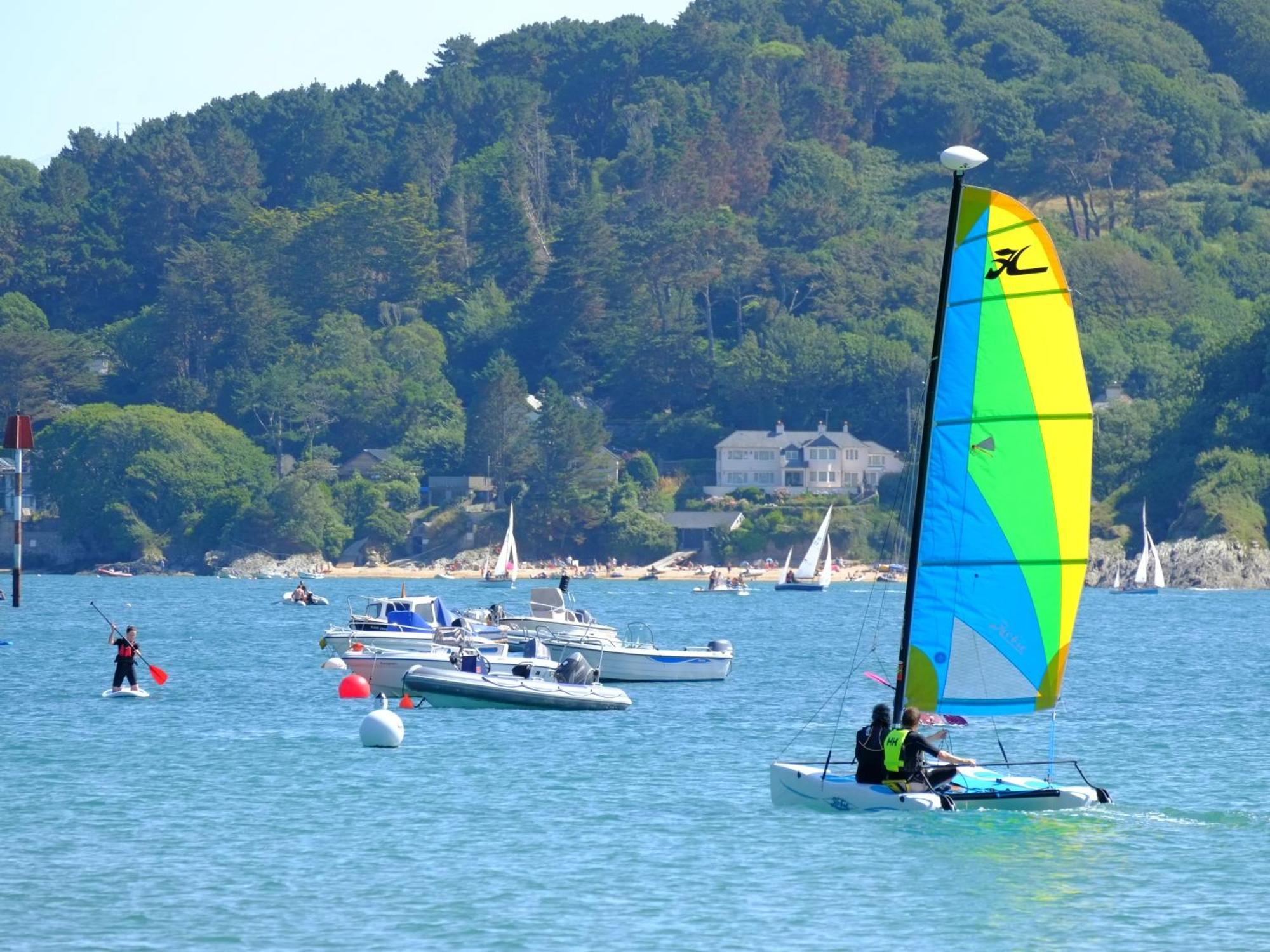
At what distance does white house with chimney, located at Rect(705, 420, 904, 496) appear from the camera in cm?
16575

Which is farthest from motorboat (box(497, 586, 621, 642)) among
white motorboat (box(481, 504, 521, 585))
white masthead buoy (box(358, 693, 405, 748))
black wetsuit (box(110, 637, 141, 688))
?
white motorboat (box(481, 504, 521, 585))

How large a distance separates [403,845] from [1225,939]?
10406mm

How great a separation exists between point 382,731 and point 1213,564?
107 meters

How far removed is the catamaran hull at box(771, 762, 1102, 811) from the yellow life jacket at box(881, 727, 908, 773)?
0.32 m

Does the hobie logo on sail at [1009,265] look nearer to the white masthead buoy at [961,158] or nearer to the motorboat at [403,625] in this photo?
the white masthead buoy at [961,158]

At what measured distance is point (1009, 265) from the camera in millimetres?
25891

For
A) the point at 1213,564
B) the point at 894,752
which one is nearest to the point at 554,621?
the point at 894,752

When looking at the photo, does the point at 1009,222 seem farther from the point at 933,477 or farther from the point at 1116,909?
the point at 1116,909

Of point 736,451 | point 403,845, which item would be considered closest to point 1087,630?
point 403,845

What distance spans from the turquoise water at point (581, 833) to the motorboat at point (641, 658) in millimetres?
670

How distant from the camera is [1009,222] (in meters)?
25.7

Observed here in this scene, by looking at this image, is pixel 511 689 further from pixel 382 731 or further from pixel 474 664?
pixel 382 731

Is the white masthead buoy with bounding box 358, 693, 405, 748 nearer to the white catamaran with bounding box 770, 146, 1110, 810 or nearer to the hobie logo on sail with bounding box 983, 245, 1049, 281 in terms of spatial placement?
the white catamaran with bounding box 770, 146, 1110, 810

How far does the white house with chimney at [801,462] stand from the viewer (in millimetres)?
165750
